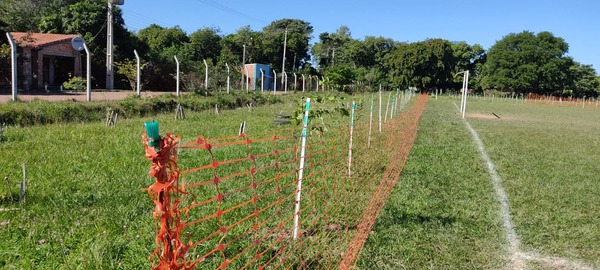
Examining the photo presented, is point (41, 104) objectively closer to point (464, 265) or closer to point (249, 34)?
point (464, 265)

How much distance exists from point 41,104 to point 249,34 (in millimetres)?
44345

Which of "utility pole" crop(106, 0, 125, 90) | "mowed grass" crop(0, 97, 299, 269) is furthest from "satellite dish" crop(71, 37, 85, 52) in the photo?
"mowed grass" crop(0, 97, 299, 269)

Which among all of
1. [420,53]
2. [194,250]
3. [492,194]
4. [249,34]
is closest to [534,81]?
[420,53]

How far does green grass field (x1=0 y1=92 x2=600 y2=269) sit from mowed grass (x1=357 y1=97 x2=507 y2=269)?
0.05 ft

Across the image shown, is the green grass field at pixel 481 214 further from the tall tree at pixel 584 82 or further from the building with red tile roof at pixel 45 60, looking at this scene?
the tall tree at pixel 584 82

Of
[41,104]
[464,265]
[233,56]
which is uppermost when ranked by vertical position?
[233,56]

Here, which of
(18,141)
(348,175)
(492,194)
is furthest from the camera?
(18,141)

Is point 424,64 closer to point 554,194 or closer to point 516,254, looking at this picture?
point 554,194

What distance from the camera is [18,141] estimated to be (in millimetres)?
7551

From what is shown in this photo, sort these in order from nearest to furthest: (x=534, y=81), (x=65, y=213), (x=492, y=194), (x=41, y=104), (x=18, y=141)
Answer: (x=65, y=213) → (x=492, y=194) → (x=18, y=141) → (x=41, y=104) → (x=534, y=81)

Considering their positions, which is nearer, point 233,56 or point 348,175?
point 348,175

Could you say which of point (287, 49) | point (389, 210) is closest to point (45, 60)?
point (389, 210)

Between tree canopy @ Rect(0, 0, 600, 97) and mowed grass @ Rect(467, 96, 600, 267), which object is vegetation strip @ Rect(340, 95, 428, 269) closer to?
mowed grass @ Rect(467, 96, 600, 267)

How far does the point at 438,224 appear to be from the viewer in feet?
15.2
